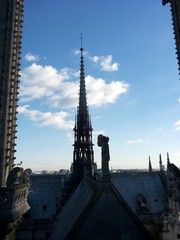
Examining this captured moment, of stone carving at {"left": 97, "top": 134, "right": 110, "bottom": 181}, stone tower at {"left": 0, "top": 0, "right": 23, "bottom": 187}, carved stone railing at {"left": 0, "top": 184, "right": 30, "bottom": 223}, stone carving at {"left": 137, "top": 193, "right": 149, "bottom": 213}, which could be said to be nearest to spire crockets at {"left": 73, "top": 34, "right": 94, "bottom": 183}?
stone carving at {"left": 137, "top": 193, "right": 149, "bottom": 213}

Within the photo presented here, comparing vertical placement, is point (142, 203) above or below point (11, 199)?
below

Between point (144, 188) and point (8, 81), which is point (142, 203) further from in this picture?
point (8, 81)

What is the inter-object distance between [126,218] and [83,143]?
33.6m

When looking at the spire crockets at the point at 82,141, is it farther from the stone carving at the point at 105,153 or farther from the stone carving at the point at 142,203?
the stone carving at the point at 105,153

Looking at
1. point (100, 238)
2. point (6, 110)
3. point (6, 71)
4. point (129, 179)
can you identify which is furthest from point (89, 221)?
point (129, 179)

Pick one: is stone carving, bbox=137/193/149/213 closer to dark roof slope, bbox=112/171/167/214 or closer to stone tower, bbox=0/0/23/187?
dark roof slope, bbox=112/171/167/214

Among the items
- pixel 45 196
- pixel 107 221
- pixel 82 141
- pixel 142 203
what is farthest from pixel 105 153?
pixel 45 196

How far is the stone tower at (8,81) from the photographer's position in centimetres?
1367

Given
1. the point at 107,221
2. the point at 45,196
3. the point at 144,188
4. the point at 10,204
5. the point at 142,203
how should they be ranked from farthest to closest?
1. the point at 45,196
2. the point at 144,188
3. the point at 142,203
4. the point at 107,221
5. the point at 10,204

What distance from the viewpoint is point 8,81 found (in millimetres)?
14219

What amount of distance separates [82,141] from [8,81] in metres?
32.6

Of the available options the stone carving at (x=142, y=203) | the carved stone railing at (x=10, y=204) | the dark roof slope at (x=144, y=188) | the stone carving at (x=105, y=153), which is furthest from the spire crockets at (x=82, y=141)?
the carved stone railing at (x=10, y=204)

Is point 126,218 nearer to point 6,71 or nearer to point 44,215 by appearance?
point 6,71

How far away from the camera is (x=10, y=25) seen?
14734mm
